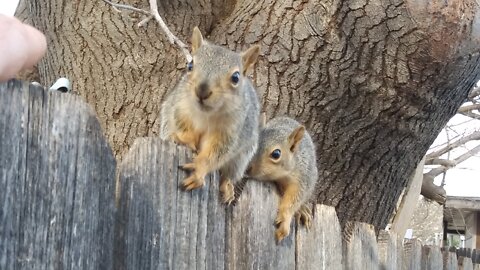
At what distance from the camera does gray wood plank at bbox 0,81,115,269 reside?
0.87 m

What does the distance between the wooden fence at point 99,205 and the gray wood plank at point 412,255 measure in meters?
0.98

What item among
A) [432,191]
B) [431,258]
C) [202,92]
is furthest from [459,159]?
[202,92]

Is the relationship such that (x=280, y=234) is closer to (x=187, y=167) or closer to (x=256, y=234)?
(x=256, y=234)

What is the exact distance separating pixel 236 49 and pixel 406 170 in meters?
0.79

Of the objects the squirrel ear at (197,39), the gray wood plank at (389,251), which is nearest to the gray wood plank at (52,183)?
the squirrel ear at (197,39)

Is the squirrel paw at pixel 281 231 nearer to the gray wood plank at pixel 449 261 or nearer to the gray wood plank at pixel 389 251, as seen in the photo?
the gray wood plank at pixel 389 251

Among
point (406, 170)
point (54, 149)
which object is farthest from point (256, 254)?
point (406, 170)

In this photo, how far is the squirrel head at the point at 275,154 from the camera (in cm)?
167

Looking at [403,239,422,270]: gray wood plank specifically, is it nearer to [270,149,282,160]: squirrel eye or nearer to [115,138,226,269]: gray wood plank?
[270,149,282,160]: squirrel eye

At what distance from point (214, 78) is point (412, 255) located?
4.06 feet

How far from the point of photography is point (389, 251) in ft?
6.82

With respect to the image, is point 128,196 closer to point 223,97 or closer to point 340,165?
point 223,97

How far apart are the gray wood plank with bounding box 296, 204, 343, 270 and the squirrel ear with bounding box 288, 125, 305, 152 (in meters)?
0.17


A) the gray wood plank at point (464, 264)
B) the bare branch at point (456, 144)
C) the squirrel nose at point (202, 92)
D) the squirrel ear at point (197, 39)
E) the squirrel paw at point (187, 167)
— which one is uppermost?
the bare branch at point (456, 144)
